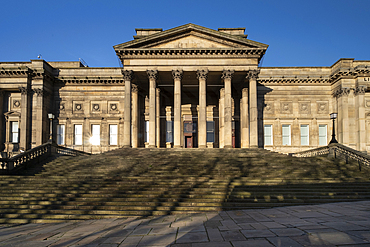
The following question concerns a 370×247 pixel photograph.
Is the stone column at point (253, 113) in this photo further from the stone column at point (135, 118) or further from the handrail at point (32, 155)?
the handrail at point (32, 155)

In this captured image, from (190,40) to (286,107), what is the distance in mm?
15044

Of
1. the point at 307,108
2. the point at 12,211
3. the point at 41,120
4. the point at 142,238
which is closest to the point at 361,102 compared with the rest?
the point at 307,108

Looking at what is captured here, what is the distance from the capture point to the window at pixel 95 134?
31853 mm

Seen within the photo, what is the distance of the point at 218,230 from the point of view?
7.73 metres

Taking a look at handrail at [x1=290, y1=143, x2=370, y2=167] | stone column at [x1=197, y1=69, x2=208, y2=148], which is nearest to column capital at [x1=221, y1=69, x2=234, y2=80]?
stone column at [x1=197, y1=69, x2=208, y2=148]

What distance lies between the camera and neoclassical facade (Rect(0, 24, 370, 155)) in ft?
83.7

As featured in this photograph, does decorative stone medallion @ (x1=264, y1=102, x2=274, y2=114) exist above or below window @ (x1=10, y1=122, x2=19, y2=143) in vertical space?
above

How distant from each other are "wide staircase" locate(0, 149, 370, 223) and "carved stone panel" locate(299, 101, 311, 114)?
13.2 m

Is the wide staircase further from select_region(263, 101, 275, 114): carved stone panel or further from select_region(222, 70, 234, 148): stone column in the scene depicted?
select_region(263, 101, 275, 114): carved stone panel

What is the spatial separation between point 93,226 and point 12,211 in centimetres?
499

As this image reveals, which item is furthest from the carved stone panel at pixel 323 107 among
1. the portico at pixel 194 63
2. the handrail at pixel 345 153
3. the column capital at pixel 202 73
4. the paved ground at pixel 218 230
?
the paved ground at pixel 218 230

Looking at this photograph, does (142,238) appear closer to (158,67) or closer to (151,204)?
(151,204)

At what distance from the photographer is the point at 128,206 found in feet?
38.3

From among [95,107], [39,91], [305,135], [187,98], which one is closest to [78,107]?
[95,107]
